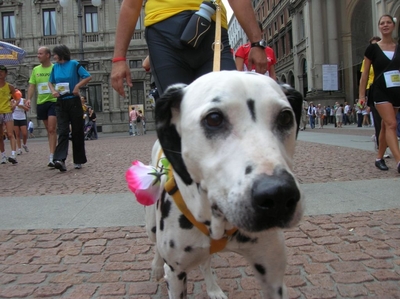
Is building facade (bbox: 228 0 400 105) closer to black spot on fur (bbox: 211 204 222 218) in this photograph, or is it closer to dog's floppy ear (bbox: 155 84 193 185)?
dog's floppy ear (bbox: 155 84 193 185)

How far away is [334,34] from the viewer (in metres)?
33.3

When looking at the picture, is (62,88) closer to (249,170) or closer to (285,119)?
(285,119)

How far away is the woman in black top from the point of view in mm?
5234

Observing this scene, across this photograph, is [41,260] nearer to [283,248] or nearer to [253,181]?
[283,248]

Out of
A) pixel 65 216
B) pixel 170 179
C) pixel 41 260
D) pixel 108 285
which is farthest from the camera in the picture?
pixel 65 216

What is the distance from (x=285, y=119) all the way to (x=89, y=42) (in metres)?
36.1

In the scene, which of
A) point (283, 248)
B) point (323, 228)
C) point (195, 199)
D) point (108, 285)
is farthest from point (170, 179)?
point (323, 228)

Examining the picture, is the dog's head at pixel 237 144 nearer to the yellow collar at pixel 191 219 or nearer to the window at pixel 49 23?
the yellow collar at pixel 191 219

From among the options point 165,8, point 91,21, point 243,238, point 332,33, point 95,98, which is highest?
point 91,21

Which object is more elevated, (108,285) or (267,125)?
(267,125)

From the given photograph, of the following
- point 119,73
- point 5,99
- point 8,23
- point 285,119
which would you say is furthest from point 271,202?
point 8,23

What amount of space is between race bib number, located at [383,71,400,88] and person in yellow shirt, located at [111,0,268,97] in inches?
136

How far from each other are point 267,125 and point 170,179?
62 cm

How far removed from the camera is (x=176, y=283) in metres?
1.82
